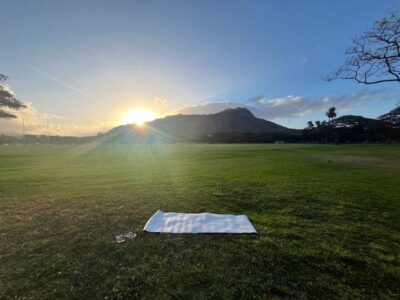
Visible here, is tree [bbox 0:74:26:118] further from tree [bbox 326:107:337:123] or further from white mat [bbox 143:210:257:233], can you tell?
tree [bbox 326:107:337:123]

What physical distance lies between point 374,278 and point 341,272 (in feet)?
1.56

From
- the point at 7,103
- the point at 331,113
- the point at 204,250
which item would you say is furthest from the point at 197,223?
the point at 331,113

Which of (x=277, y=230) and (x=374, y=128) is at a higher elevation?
(x=374, y=128)

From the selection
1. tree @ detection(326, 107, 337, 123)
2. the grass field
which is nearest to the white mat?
the grass field

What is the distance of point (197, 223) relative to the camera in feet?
19.0

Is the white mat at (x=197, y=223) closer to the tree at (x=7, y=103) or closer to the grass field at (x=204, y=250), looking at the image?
the grass field at (x=204, y=250)

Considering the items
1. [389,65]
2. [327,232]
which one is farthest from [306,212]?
[389,65]

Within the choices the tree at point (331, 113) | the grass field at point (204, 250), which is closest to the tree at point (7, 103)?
the grass field at point (204, 250)

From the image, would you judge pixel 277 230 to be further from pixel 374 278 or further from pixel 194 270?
pixel 194 270

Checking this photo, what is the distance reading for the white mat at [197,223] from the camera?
17.6 feet

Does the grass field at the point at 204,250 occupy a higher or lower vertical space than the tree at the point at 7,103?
lower

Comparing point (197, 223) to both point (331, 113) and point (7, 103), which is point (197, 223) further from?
point (331, 113)

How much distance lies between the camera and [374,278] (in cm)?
361

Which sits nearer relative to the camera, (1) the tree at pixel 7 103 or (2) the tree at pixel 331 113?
(1) the tree at pixel 7 103
